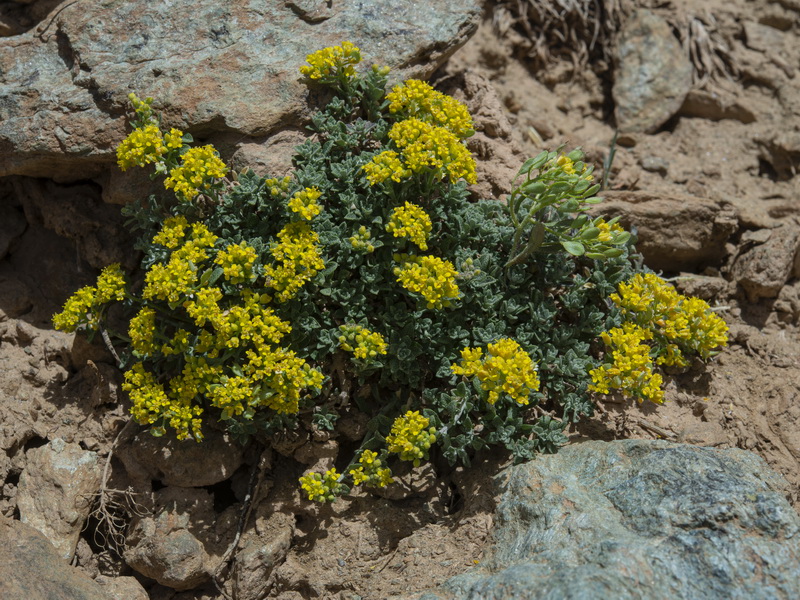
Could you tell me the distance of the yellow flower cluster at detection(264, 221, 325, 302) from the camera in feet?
12.9

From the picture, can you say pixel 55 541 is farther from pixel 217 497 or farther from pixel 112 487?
pixel 217 497

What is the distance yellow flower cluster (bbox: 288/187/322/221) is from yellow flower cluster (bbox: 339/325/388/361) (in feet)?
2.08

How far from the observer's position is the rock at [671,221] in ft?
16.3

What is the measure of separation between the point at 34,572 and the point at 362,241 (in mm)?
2341

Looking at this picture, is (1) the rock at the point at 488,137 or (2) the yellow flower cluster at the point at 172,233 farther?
(1) the rock at the point at 488,137

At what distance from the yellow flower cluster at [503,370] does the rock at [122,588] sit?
2093 mm

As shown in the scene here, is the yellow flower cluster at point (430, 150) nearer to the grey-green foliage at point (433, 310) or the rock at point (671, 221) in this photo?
the grey-green foliage at point (433, 310)

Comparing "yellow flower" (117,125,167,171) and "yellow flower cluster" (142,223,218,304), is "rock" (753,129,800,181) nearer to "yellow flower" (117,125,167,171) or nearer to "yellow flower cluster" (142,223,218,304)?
"yellow flower cluster" (142,223,218,304)

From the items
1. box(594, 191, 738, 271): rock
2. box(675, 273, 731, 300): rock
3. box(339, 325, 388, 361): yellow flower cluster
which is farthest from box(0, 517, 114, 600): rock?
box(675, 273, 731, 300): rock

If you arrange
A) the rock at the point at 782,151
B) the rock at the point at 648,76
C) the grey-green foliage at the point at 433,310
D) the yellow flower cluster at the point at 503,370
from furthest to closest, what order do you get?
the rock at the point at 648,76 < the rock at the point at 782,151 < the grey-green foliage at the point at 433,310 < the yellow flower cluster at the point at 503,370

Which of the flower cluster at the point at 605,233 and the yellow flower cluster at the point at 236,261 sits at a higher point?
the flower cluster at the point at 605,233

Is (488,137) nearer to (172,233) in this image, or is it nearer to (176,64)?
(176,64)

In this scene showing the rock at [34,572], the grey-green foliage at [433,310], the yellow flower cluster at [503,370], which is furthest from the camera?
the grey-green foliage at [433,310]

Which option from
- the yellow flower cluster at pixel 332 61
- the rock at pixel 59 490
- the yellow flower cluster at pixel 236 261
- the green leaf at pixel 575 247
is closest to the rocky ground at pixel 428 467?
the rock at pixel 59 490
